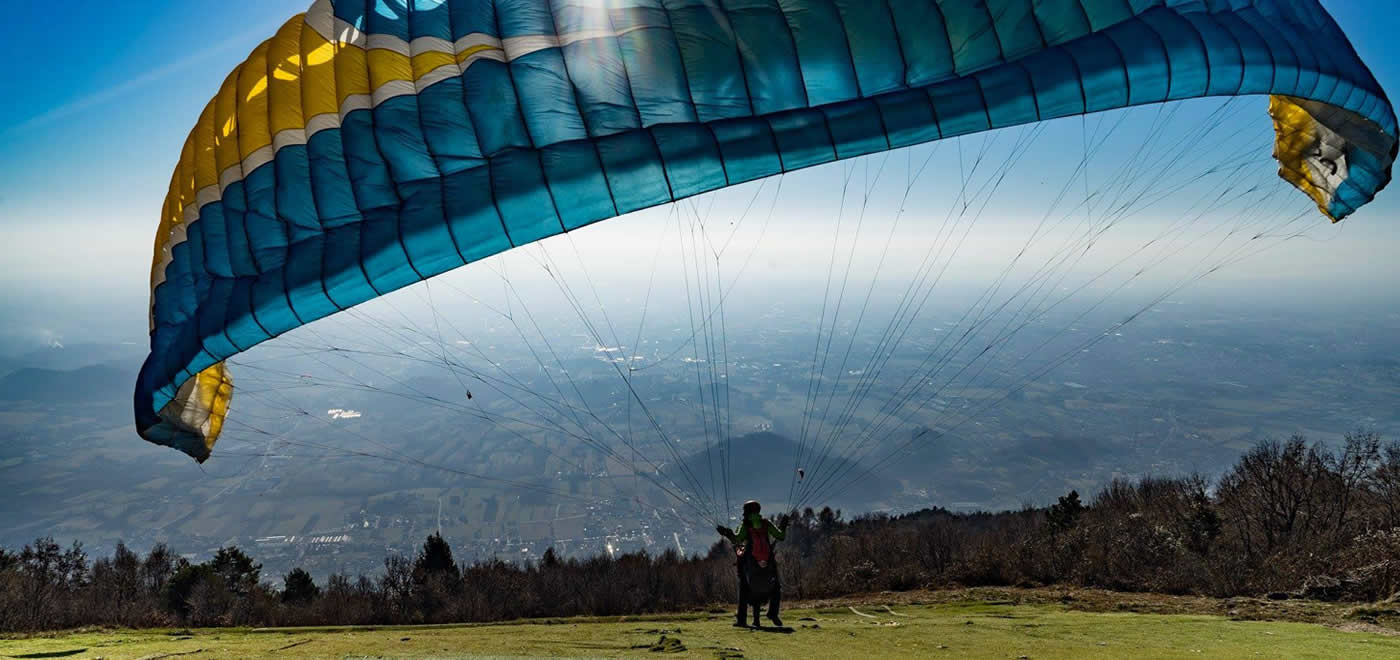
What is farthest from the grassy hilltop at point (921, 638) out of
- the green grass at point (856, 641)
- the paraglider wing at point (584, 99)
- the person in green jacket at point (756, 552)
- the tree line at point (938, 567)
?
the paraglider wing at point (584, 99)

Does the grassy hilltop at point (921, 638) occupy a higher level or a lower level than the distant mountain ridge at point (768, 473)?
lower

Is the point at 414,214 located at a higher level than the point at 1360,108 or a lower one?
lower

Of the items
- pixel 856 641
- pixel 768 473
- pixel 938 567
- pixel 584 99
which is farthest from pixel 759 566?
pixel 768 473

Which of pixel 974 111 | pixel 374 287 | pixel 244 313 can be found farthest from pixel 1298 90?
pixel 244 313

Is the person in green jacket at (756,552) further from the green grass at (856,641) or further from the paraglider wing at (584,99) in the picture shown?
the paraglider wing at (584,99)

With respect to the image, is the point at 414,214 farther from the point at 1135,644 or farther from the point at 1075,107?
the point at 1135,644

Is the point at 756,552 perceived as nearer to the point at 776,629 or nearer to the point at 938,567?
the point at 776,629
